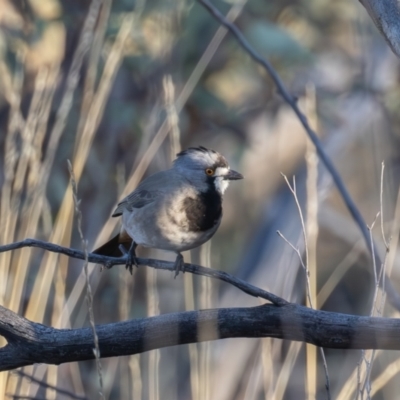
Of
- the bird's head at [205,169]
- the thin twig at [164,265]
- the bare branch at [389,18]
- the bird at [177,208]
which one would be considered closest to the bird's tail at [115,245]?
the bird at [177,208]

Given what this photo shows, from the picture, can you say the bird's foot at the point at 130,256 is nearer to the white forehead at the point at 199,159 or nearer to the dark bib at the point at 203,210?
the dark bib at the point at 203,210

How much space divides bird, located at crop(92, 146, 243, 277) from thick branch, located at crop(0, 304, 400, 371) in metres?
0.66

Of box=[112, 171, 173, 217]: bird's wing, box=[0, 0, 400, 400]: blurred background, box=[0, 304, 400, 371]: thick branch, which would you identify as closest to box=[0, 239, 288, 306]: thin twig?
box=[0, 304, 400, 371]: thick branch

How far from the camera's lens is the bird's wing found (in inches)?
114

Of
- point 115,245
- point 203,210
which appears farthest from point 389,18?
point 115,245

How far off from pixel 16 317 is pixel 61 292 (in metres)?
1.06

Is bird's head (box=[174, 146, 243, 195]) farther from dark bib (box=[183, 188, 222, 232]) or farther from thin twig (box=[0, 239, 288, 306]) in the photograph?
thin twig (box=[0, 239, 288, 306])

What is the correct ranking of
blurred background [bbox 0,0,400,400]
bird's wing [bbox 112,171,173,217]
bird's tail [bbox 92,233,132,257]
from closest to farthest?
bird's wing [bbox 112,171,173,217]
bird's tail [bbox 92,233,132,257]
blurred background [bbox 0,0,400,400]

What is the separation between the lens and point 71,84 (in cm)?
324

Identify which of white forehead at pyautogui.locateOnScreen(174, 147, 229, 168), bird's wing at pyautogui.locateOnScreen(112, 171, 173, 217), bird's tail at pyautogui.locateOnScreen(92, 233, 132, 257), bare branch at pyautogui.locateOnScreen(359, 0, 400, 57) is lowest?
bare branch at pyautogui.locateOnScreen(359, 0, 400, 57)

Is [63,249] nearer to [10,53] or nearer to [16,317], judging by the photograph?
[16,317]

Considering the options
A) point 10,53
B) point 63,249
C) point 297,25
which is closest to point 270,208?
point 297,25

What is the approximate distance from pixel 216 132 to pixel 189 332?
11.5ft

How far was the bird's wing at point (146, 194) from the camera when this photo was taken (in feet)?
9.54
